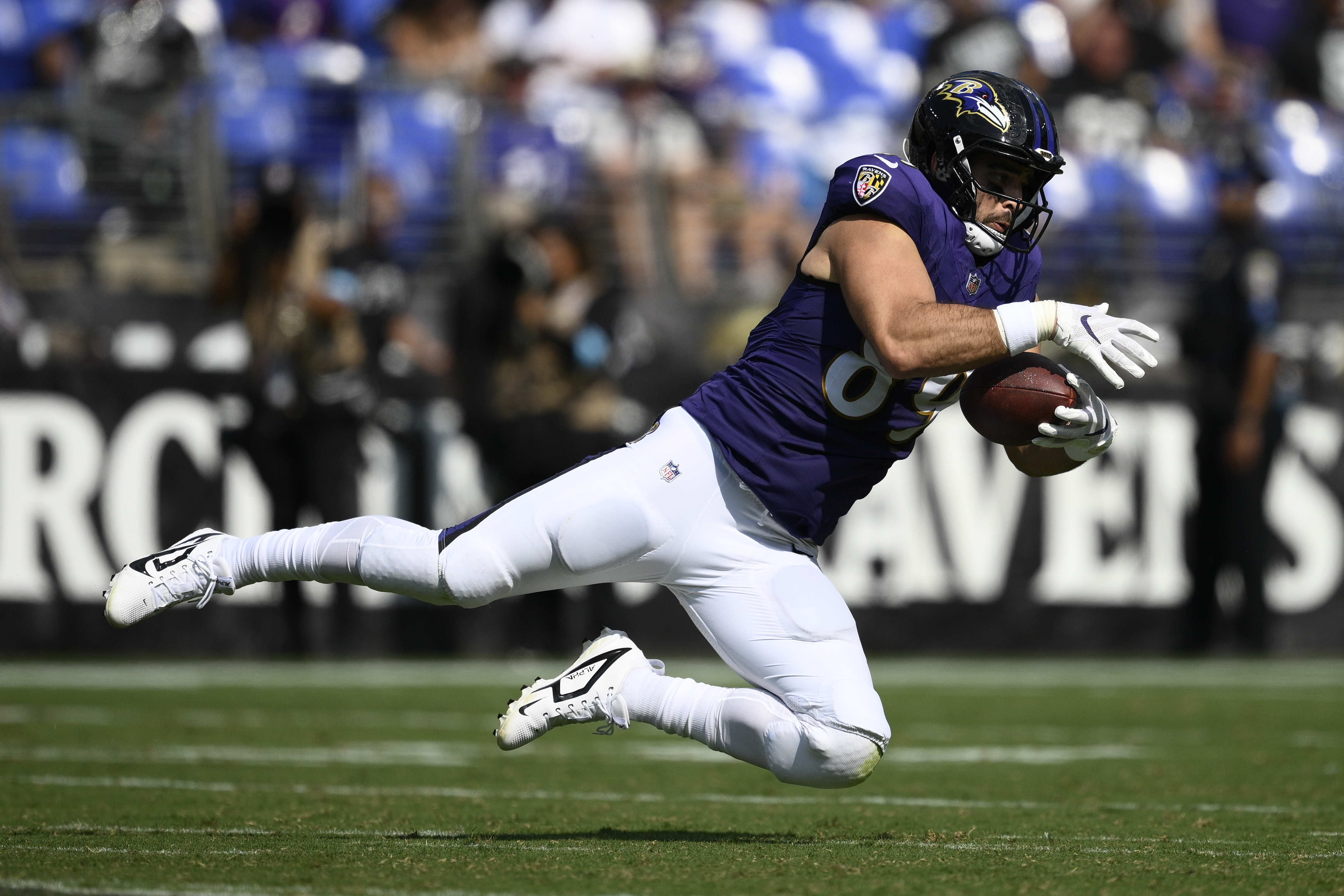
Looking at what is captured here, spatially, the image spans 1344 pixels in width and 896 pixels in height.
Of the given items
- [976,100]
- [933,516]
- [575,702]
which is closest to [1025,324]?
A: [976,100]

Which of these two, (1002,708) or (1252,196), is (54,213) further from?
(1252,196)

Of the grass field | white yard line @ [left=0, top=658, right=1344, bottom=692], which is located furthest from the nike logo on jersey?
white yard line @ [left=0, top=658, right=1344, bottom=692]

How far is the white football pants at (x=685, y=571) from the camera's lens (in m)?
3.62

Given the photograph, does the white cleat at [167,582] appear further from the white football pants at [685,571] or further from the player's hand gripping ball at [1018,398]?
the player's hand gripping ball at [1018,398]

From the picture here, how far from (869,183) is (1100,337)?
575mm

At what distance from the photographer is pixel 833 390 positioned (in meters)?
3.72

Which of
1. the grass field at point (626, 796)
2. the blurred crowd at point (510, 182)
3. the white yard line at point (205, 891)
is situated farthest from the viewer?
the blurred crowd at point (510, 182)

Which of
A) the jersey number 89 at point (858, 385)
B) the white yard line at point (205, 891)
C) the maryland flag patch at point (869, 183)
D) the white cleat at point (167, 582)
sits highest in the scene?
the maryland flag patch at point (869, 183)

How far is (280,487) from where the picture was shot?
8.51 m

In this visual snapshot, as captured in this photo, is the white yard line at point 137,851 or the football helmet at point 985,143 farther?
the football helmet at point 985,143

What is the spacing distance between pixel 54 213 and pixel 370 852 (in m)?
6.60

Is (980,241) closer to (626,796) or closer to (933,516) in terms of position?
(626,796)

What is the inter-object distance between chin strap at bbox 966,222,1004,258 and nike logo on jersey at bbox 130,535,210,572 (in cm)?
177

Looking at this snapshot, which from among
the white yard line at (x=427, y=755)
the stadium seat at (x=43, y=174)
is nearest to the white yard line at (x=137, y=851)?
the white yard line at (x=427, y=755)
